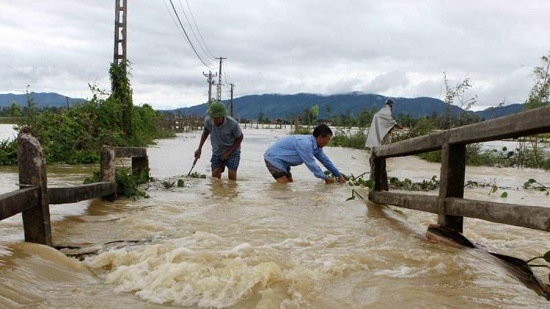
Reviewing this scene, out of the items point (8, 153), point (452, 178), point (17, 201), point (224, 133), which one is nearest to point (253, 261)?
point (17, 201)

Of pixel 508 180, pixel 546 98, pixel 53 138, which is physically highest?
pixel 546 98

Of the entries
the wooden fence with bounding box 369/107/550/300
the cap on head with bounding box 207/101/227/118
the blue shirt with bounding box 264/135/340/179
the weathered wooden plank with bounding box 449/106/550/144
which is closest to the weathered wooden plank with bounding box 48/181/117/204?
the cap on head with bounding box 207/101/227/118

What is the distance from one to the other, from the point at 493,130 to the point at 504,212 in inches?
20.8

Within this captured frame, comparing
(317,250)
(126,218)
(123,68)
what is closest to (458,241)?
(317,250)

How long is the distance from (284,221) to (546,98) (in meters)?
12.0

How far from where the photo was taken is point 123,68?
1762 centimetres

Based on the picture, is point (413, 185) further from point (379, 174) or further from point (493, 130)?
point (493, 130)

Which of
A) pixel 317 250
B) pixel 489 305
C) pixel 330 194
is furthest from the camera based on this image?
pixel 330 194

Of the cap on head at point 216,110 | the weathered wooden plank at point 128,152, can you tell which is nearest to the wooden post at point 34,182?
the weathered wooden plank at point 128,152

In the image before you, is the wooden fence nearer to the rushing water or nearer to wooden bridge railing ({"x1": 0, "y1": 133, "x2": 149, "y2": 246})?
the rushing water

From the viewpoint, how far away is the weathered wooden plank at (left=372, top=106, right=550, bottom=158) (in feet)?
8.79

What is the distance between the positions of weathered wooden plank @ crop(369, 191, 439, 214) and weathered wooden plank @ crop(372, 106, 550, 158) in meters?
0.42

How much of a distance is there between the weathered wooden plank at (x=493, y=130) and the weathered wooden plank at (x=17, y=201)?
9.79 feet

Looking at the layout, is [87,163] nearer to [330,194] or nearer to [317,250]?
[330,194]
